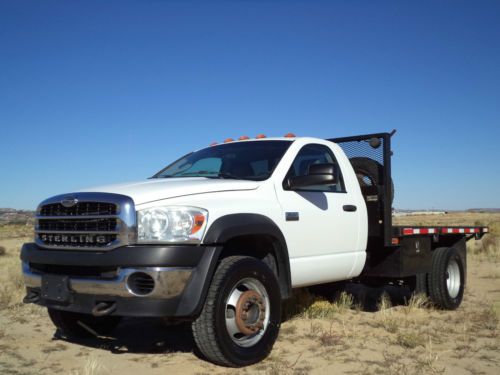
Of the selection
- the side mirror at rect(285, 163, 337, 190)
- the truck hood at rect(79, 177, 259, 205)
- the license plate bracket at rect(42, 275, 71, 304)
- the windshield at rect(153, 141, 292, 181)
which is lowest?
the license plate bracket at rect(42, 275, 71, 304)

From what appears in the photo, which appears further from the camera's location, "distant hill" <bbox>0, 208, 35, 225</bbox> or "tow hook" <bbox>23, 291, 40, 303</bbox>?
"distant hill" <bbox>0, 208, 35, 225</bbox>

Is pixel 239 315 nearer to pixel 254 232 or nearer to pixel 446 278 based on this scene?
pixel 254 232

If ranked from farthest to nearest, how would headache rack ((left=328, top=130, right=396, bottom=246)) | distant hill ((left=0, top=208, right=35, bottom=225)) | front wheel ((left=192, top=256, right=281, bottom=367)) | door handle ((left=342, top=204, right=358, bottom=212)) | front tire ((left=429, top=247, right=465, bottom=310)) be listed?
distant hill ((left=0, top=208, right=35, bottom=225)) → front tire ((left=429, top=247, right=465, bottom=310)) → headache rack ((left=328, top=130, right=396, bottom=246)) → door handle ((left=342, top=204, right=358, bottom=212)) → front wheel ((left=192, top=256, right=281, bottom=367))

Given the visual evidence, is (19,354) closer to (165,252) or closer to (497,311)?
(165,252)

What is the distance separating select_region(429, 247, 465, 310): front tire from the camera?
7.18 m

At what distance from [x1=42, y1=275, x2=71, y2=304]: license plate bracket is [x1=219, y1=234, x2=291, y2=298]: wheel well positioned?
1.46m

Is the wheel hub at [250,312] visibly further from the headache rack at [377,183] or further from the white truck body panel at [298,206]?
the headache rack at [377,183]

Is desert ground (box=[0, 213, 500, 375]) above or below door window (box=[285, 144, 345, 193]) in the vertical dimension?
below

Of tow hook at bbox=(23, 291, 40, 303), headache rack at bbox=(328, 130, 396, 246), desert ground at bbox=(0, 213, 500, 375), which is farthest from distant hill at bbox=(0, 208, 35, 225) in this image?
tow hook at bbox=(23, 291, 40, 303)

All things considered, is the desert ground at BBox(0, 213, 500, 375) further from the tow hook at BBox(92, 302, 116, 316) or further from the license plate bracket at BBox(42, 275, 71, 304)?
the license plate bracket at BBox(42, 275, 71, 304)

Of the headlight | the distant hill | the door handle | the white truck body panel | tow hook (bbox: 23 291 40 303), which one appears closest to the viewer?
the headlight

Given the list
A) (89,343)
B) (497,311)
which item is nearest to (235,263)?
(89,343)

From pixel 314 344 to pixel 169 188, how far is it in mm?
2112

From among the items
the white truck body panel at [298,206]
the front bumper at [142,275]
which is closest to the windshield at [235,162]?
the white truck body panel at [298,206]
